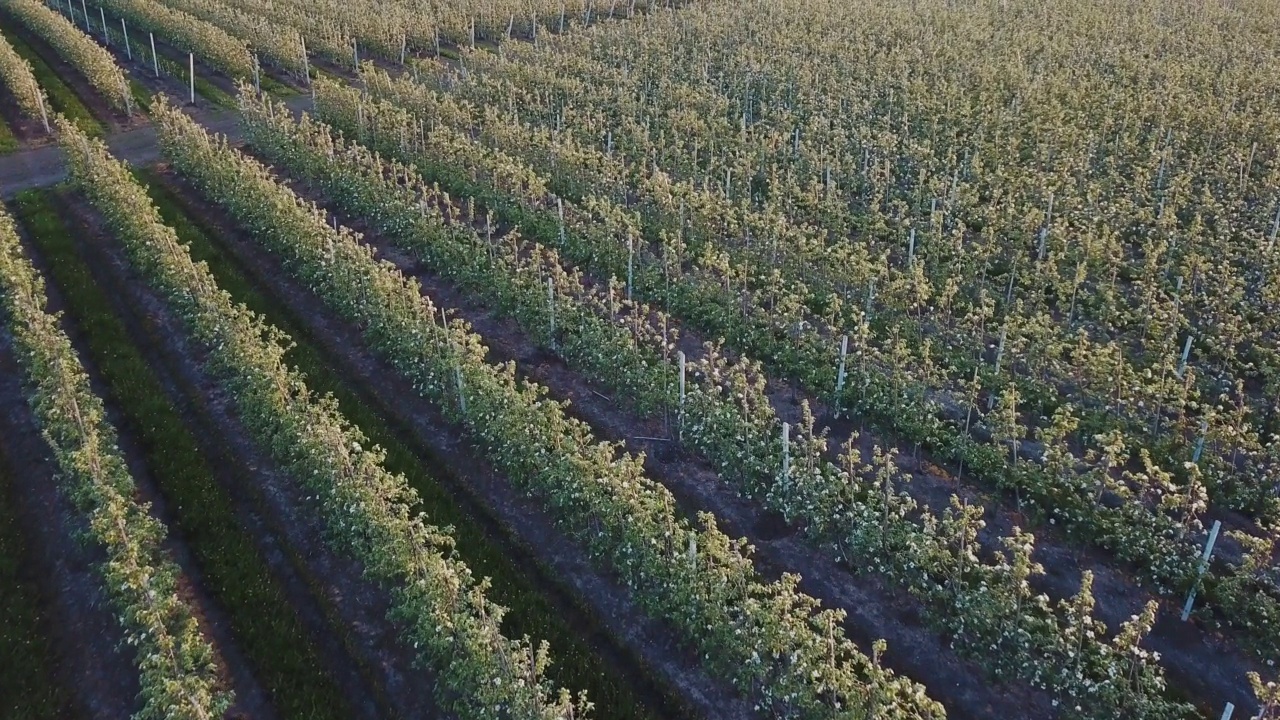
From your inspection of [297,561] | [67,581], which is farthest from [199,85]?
[297,561]

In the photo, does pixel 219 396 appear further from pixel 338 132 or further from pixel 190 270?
pixel 338 132

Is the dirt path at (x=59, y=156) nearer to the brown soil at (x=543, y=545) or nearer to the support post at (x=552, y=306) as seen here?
the brown soil at (x=543, y=545)

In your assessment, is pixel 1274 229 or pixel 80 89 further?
pixel 80 89

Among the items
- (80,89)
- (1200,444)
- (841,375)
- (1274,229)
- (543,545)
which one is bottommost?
(543,545)

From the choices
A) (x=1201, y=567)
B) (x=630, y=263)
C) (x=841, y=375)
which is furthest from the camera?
(x=630, y=263)

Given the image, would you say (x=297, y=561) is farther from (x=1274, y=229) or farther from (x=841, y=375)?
(x=1274, y=229)

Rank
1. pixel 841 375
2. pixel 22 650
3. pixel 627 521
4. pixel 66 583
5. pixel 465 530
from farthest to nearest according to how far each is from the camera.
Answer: pixel 841 375 → pixel 465 530 → pixel 66 583 → pixel 627 521 → pixel 22 650

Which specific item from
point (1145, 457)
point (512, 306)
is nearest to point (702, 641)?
point (1145, 457)
